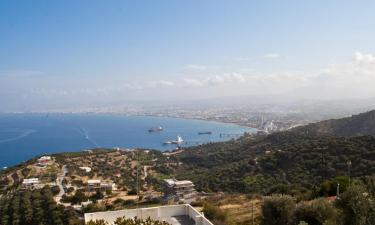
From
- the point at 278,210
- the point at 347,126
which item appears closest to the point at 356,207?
the point at 278,210

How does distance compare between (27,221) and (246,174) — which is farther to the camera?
(246,174)

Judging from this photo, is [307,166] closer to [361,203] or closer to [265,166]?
[265,166]

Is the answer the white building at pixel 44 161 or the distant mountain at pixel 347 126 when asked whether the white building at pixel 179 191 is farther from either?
the distant mountain at pixel 347 126

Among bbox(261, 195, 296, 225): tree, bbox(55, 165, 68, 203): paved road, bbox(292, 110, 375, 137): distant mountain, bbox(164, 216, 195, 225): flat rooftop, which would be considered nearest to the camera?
bbox(164, 216, 195, 225): flat rooftop

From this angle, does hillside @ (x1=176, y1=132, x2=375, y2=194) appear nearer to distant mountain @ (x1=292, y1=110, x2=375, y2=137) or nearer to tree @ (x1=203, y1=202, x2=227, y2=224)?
tree @ (x1=203, y1=202, x2=227, y2=224)

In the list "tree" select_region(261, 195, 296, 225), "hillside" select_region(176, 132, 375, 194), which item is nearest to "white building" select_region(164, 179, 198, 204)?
"hillside" select_region(176, 132, 375, 194)

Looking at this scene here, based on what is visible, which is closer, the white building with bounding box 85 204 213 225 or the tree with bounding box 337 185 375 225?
the tree with bounding box 337 185 375 225

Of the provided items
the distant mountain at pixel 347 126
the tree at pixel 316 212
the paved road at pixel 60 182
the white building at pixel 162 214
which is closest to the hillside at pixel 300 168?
the tree at pixel 316 212

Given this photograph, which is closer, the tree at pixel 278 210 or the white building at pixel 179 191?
the tree at pixel 278 210

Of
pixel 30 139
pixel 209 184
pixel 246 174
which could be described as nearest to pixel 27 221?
pixel 209 184

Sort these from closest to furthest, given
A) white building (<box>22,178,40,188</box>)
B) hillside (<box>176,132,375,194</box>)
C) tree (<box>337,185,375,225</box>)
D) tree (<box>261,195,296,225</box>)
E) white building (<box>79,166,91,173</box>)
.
Answer: tree (<box>337,185,375,225</box>) < tree (<box>261,195,296,225</box>) < hillside (<box>176,132,375,194</box>) < white building (<box>22,178,40,188</box>) < white building (<box>79,166,91,173</box>)

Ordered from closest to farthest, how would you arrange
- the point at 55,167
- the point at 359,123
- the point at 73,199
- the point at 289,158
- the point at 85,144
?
the point at 73,199 → the point at 289,158 → the point at 55,167 → the point at 359,123 → the point at 85,144
